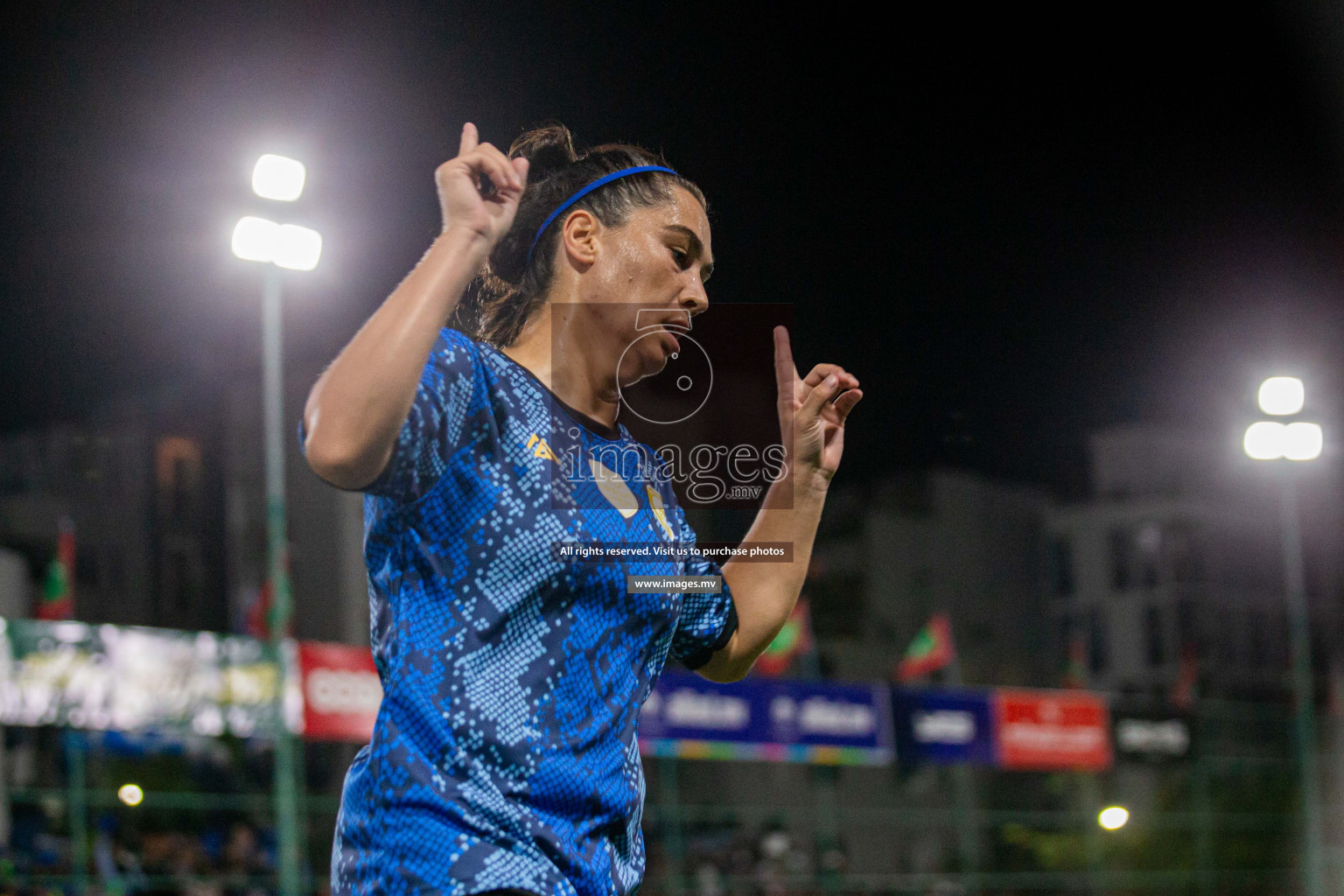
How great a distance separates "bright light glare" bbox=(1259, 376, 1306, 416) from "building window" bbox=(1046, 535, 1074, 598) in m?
17.1

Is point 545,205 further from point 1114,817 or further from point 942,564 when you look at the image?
point 942,564

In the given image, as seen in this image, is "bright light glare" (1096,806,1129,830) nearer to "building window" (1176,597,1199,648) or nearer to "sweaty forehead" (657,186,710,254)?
"sweaty forehead" (657,186,710,254)

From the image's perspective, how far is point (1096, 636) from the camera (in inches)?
1513

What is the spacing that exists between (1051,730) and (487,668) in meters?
16.9

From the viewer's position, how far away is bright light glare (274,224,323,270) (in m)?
9.80

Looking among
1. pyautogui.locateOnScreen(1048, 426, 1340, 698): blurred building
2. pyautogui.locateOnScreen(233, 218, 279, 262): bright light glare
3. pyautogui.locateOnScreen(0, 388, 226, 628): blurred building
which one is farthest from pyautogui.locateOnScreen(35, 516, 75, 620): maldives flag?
pyautogui.locateOnScreen(1048, 426, 1340, 698): blurred building

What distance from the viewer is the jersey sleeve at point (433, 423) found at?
1325mm

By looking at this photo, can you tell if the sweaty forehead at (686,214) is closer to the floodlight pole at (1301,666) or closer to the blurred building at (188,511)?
the floodlight pole at (1301,666)

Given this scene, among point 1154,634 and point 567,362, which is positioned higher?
point 567,362

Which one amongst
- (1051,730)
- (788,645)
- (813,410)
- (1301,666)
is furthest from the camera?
(1051,730)

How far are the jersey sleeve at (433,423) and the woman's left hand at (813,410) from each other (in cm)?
63

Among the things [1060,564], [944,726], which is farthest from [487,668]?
[1060,564]

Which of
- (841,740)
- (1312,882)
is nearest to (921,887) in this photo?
(841,740)

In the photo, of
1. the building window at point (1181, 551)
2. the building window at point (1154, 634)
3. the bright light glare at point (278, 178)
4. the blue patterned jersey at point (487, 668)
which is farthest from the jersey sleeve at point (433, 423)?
the building window at point (1154, 634)
